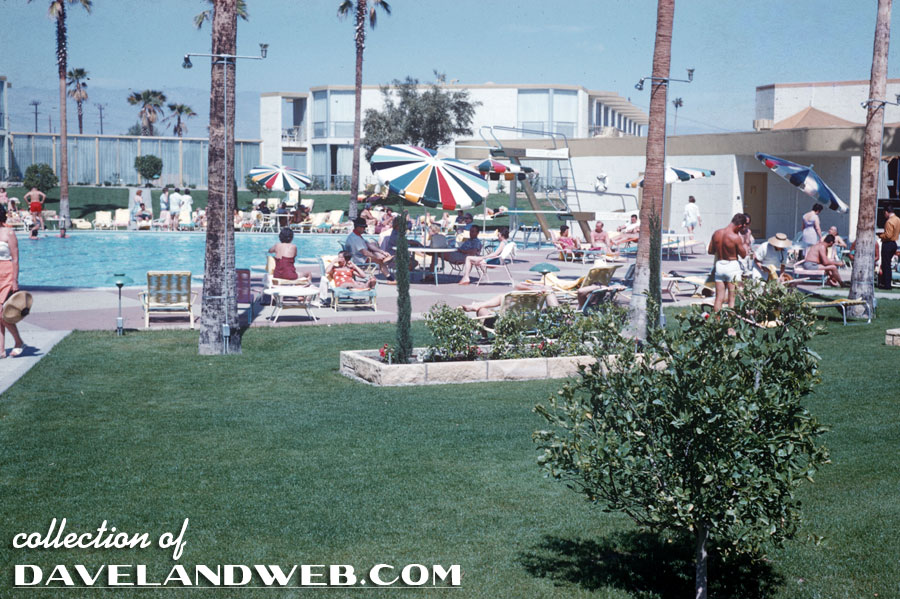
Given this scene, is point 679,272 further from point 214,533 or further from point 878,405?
point 214,533

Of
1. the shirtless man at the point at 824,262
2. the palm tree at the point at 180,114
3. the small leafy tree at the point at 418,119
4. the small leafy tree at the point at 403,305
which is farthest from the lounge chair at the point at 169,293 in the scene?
the palm tree at the point at 180,114

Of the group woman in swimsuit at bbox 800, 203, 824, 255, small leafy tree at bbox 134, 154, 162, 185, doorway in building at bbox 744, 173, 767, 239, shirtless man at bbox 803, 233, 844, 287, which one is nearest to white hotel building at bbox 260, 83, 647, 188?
small leafy tree at bbox 134, 154, 162, 185

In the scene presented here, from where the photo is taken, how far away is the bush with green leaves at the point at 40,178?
40.1 metres

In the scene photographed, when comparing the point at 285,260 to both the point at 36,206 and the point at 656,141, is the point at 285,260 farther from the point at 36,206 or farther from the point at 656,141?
the point at 36,206

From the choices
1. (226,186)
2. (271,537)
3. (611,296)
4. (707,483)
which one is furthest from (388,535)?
(611,296)

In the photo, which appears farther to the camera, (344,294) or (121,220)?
(121,220)

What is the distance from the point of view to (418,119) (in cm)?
4716

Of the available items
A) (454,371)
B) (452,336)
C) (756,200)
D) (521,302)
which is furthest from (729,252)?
(756,200)

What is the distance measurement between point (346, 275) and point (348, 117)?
42670 millimetres

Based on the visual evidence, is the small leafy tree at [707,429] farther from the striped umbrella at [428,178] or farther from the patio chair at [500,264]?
the patio chair at [500,264]

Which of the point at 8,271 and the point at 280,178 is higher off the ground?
the point at 280,178

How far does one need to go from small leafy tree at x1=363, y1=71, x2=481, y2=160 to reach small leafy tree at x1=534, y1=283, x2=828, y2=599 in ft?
144

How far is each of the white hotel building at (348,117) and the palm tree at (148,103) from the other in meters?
11.1

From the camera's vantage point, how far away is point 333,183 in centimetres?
5316
